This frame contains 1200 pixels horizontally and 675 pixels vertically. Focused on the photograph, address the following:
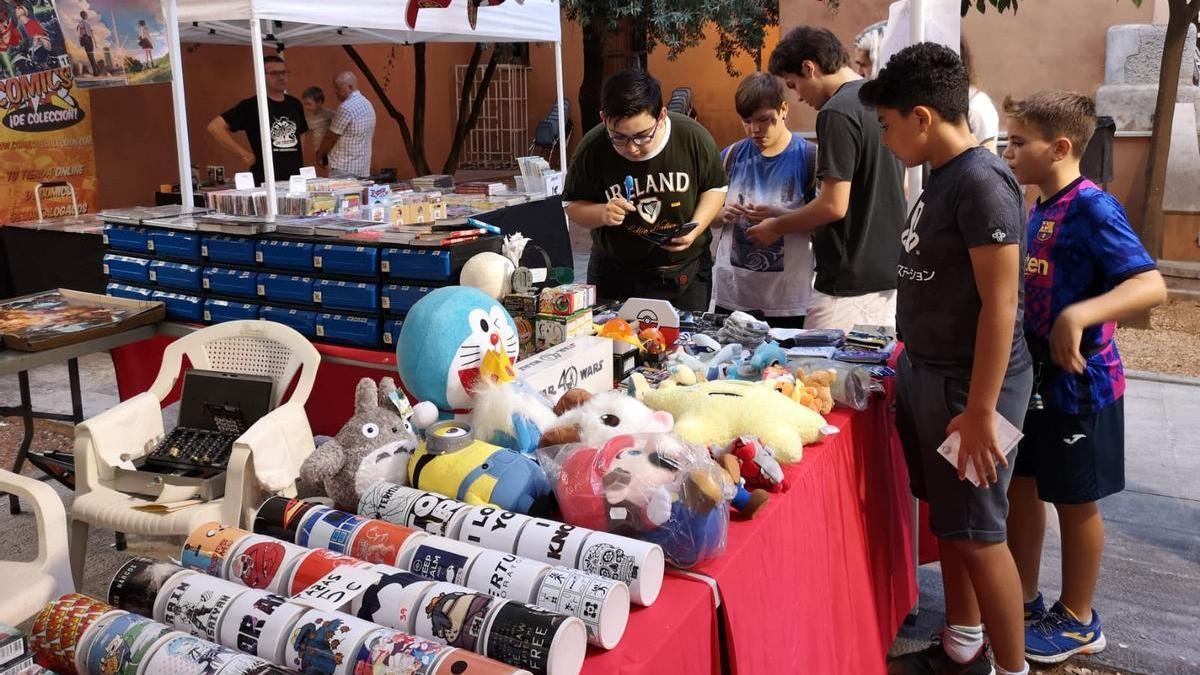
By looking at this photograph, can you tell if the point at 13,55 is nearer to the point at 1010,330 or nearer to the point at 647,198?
the point at 647,198

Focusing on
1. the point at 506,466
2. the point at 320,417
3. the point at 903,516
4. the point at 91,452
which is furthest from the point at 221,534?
the point at 320,417

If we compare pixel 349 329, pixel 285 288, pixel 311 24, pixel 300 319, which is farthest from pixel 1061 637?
pixel 311 24

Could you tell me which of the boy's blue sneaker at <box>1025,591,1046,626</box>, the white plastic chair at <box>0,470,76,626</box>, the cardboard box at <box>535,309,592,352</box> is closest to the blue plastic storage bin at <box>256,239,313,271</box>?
the cardboard box at <box>535,309,592,352</box>

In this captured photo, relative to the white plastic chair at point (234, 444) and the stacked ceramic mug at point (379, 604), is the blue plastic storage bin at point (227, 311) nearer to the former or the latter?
the white plastic chair at point (234, 444)

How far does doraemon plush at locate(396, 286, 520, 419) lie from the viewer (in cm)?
238

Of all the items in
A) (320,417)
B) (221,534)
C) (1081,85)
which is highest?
(1081,85)

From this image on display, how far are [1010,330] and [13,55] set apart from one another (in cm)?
842

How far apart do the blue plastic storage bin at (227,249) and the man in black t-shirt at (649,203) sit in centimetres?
189

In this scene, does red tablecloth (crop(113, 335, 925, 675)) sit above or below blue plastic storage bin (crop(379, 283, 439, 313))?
below

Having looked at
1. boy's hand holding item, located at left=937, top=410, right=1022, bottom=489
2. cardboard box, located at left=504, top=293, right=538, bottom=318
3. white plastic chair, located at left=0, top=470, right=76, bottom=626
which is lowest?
white plastic chair, located at left=0, top=470, right=76, bottom=626

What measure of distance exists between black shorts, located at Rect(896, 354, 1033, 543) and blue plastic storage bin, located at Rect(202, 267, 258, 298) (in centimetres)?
342

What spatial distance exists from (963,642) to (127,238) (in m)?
4.59

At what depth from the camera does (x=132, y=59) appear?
5.89 meters

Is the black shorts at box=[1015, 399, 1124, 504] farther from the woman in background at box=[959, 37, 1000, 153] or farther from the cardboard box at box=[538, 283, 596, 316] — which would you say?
the woman in background at box=[959, 37, 1000, 153]
